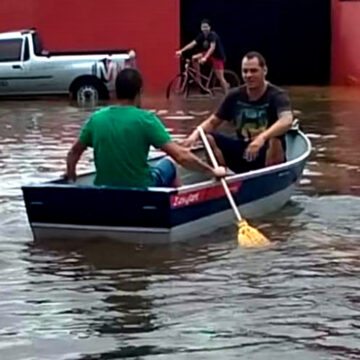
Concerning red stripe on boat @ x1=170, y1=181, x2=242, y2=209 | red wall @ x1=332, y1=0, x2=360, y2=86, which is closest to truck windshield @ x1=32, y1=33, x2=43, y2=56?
red wall @ x1=332, y1=0, x2=360, y2=86

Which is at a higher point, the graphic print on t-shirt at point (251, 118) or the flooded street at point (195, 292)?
the graphic print on t-shirt at point (251, 118)

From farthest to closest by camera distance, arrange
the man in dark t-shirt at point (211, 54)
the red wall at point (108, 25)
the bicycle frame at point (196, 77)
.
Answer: the red wall at point (108, 25) → the bicycle frame at point (196, 77) → the man in dark t-shirt at point (211, 54)

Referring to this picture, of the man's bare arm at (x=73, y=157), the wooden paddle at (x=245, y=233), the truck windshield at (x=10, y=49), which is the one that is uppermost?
the man's bare arm at (x=73, y=157)

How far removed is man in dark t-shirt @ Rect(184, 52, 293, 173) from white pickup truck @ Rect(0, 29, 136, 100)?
48.7 feet

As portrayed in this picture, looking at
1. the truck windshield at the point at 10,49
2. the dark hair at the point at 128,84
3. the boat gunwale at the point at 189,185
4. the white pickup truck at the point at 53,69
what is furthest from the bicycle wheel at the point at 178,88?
the dark hair at the point at 128,84

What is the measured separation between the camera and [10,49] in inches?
1067

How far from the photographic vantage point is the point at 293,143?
502 inches

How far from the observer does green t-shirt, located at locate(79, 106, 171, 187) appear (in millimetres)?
9891

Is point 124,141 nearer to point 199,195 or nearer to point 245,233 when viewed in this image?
point 199,195

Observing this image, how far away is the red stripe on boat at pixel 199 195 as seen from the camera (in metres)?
9.80

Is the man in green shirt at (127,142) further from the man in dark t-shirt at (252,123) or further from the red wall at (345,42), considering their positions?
the red wall at (345,42)

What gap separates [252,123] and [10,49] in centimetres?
1621

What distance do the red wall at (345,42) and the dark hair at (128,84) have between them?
69.5ft

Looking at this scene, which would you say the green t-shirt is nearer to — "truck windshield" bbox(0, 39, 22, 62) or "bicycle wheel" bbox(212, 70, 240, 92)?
"truck windshield" bbox(0, 39, 22, 62)
